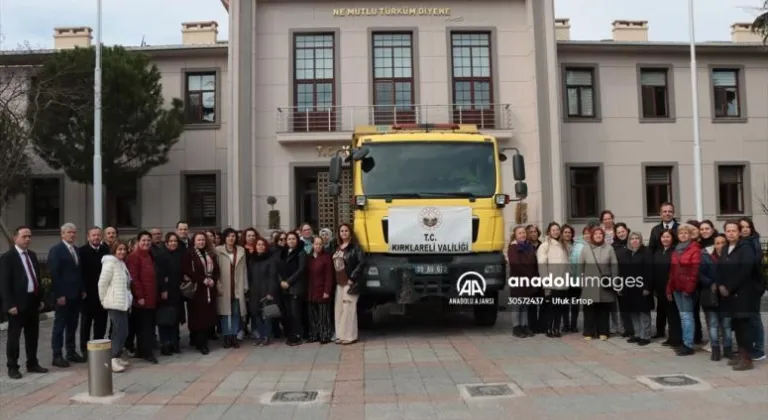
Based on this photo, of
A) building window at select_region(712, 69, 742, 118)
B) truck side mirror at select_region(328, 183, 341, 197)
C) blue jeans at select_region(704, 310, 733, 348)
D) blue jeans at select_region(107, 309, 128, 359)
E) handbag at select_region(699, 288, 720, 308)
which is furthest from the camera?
building window at select_region(712, 69, 742, 118)

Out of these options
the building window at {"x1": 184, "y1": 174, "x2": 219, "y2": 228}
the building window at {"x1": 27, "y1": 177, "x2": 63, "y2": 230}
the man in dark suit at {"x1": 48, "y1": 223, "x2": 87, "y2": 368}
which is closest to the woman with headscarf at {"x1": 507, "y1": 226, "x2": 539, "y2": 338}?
the man in dark suit at {"x1": 48, "y1": 223, "x2": 87, "y2": 368}

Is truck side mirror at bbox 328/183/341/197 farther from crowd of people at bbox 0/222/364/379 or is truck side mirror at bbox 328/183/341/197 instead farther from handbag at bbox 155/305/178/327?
handbag at bbox 155/305/178/327

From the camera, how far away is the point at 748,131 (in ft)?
76.8

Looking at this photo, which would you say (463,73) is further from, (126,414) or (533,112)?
Answer: (126,414)

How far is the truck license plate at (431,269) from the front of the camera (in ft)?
32.8

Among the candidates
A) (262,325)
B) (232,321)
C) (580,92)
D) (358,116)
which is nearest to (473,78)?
(358,116)

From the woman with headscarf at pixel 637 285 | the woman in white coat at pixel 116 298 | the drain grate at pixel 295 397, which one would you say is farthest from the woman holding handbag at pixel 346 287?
the woman with headscarf at pixel 637 285

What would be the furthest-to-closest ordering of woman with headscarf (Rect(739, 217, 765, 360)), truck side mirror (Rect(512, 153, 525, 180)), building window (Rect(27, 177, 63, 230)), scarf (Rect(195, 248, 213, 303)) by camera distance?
building window (Rect(27, 177, 63, 230)), truck side mirror (Rect(512, 153, 525, 180)), scarf (Rect(195, 248, 213, 303)), woman with headscarf (Rect(739, 217, 765, 360))

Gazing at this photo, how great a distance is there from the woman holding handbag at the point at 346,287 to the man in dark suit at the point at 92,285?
3.49 meters

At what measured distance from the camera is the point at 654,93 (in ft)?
76.7

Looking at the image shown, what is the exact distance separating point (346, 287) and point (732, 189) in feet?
63.2

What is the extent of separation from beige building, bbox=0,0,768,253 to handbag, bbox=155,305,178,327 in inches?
418

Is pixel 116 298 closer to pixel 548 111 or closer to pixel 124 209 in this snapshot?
pixel 124 209

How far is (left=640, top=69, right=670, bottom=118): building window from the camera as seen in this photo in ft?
76.3
